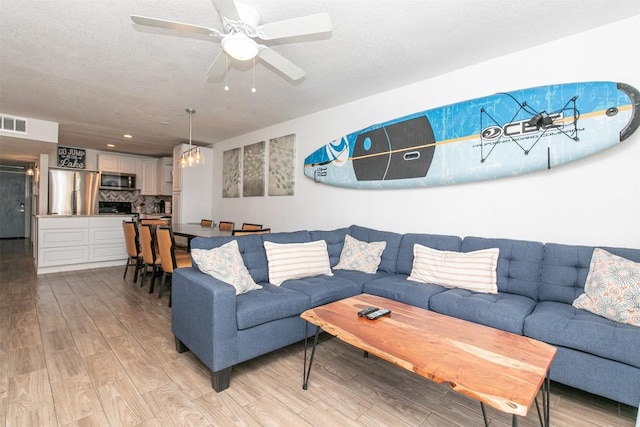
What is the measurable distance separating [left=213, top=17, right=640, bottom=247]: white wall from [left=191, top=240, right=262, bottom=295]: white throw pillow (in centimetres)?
186

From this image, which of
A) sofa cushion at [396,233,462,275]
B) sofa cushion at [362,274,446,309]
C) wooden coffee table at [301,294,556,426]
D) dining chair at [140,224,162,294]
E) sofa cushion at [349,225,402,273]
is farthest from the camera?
dining chair at [140,224,162,294]

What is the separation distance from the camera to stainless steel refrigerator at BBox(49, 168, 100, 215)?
6270mm

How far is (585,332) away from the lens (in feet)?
5.68

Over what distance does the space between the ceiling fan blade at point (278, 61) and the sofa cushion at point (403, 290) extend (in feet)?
6.44

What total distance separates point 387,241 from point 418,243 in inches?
14.1

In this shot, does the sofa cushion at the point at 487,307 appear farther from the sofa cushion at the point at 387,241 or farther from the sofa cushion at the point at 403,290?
the sofa cushion at the point at 387,241

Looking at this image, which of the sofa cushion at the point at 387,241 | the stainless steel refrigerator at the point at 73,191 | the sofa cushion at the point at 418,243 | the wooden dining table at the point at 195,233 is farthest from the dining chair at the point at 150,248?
the stainless steel refrigerator at the point at 73,191

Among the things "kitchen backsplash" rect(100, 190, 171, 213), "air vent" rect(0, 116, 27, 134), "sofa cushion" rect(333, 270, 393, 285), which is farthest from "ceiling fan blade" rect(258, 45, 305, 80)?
"kitchen backsplash" rect(100, 190, 171, 213)

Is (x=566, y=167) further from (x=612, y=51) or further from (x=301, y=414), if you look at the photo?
(x=301, y=414)

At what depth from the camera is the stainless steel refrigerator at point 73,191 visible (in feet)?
20.6

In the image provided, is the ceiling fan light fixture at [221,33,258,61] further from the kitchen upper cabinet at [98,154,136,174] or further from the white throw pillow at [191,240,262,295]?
the kitchen upper cabinet at [98,154,136,174]

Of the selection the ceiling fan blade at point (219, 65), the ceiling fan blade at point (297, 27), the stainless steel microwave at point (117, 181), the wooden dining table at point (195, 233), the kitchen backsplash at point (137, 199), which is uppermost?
the ceiling fan blade at point (297, 27)

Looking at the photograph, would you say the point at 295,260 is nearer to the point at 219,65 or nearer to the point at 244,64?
the point at 219,65

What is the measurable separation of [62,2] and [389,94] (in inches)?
119
